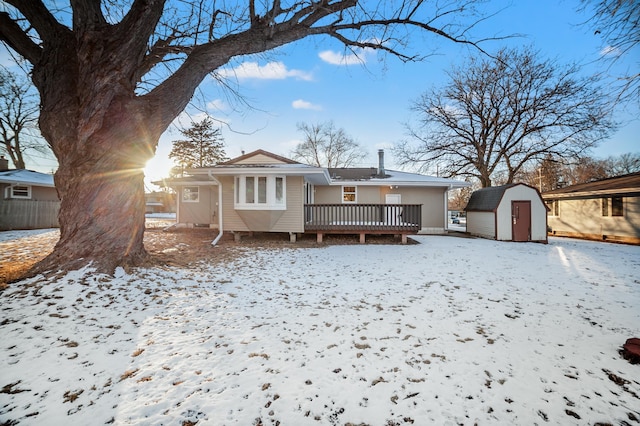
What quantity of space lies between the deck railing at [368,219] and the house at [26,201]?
15.5m

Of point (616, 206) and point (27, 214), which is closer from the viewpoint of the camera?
point (616, 206)

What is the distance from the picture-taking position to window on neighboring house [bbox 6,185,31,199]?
13.6 meters

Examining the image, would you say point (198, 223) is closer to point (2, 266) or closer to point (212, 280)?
point (2, 266)

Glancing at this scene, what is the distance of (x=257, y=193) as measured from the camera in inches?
386

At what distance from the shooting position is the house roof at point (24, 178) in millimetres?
13179

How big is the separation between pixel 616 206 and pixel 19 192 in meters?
32.4

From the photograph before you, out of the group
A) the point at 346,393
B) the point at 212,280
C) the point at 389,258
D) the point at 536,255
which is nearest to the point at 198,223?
the point at 212,280

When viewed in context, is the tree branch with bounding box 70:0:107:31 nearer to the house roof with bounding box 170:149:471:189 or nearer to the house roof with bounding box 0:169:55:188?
the house roof with bounding box 170:149:471:189

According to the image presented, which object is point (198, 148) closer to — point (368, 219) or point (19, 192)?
point (19, 192)

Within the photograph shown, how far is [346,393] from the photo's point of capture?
2242 millimetres

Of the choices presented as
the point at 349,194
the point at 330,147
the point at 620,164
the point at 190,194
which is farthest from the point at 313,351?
the point at 620,164

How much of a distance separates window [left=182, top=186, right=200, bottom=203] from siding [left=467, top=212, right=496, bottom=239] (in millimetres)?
16484

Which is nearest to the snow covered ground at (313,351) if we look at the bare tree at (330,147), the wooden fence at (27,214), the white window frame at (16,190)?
the wooden fence at (27,214)

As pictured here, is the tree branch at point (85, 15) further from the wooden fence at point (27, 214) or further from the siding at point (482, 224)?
the siding at point (482, 224)
